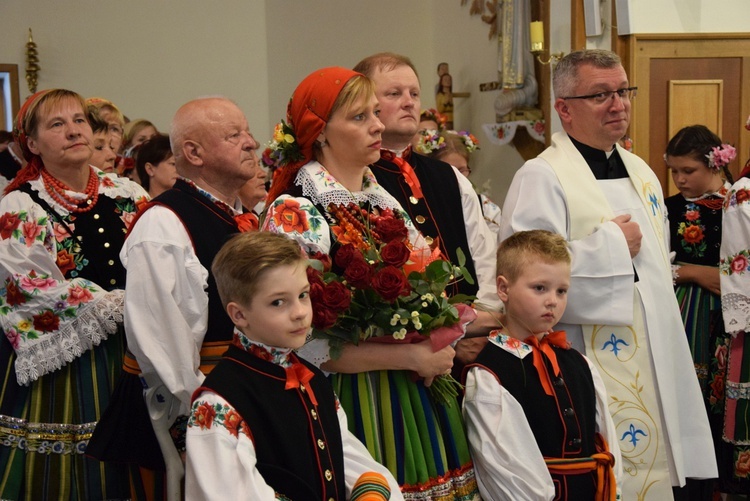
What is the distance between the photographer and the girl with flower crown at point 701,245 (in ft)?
15.0

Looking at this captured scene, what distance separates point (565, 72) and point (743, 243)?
1.26m

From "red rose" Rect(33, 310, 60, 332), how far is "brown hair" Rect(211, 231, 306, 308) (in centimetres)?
129

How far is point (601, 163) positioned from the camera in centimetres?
350

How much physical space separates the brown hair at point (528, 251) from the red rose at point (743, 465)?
6.07 ft

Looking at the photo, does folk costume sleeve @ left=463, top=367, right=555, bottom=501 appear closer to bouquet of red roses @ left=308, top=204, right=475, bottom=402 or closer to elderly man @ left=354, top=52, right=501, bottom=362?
bouquet of red roses @ left=308, top=204, right=475, bottom=402

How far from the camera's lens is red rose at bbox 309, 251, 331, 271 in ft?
8.39

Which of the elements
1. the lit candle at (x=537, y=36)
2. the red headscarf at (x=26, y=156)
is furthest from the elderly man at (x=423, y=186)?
the lit candle at (x=537, y=36)

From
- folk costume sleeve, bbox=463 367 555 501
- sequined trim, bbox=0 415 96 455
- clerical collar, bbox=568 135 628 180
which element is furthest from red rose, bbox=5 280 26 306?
clerical collar, bbox=568 135 628 180

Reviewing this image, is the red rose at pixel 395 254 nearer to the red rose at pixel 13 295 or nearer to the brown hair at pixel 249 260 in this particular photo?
the brown hair at pixel 249 260

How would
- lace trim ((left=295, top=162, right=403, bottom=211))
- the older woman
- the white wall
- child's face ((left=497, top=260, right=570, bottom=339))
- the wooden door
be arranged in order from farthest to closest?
the white wall < the wooden door < the older woman < child's face ((left=497, top=260, right=570, bottom=339)) < lace trim ((left=295, top=162, right=403, bottom=211))

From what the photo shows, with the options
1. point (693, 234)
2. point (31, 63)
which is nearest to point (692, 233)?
point (693, 234)

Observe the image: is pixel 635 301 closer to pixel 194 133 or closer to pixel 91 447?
pixel 194 133

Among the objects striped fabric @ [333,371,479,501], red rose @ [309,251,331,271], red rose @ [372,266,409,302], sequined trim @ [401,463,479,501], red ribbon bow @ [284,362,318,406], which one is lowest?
sequined trim @ [401,463,479,501]

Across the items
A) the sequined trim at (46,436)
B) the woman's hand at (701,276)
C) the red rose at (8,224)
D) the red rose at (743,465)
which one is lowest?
the red rose at (743,465)
